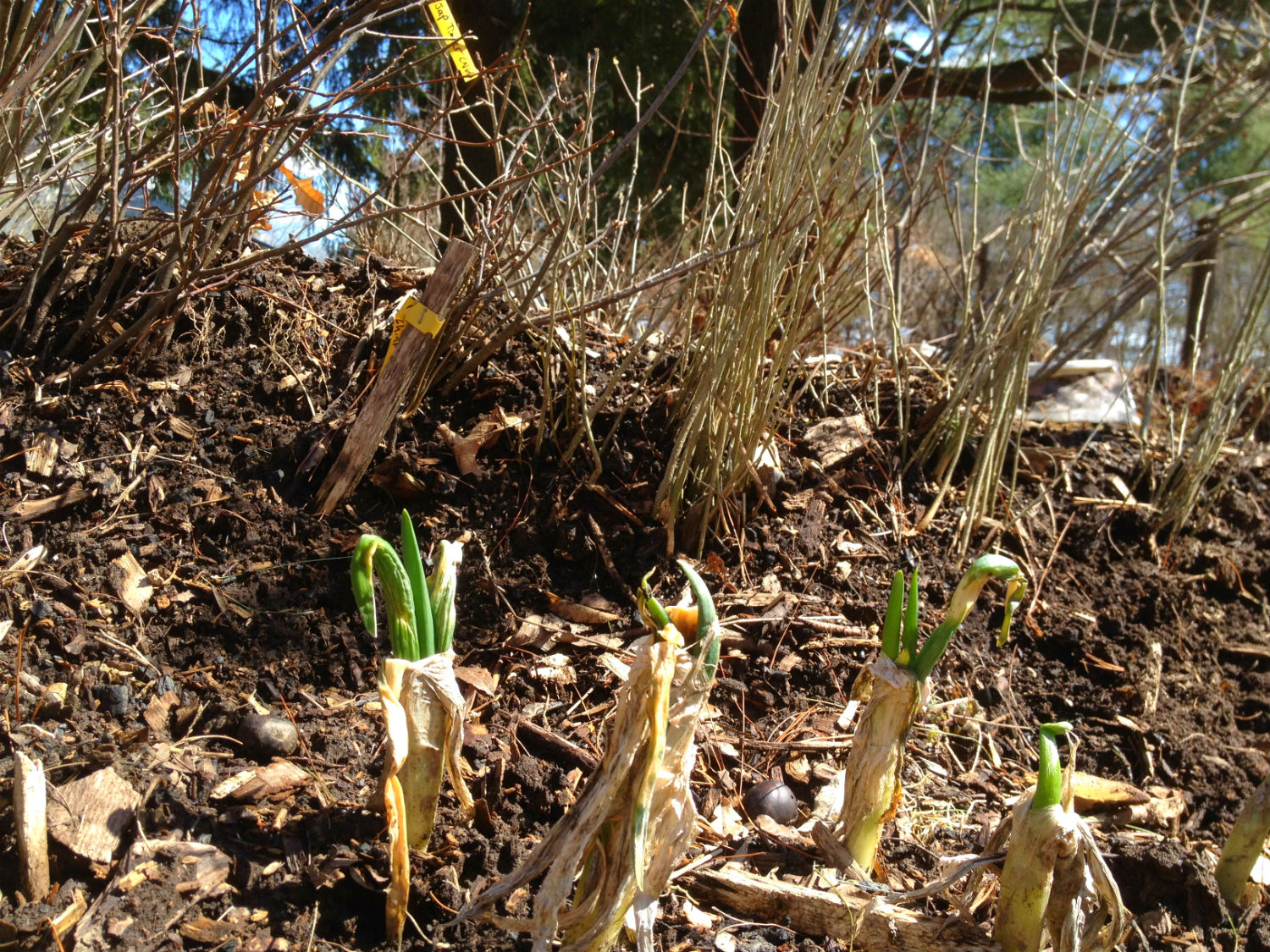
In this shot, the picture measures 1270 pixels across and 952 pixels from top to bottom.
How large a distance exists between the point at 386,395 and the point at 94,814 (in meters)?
1.16

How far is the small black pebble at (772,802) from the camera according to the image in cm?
192

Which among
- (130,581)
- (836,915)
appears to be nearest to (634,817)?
(836,915)

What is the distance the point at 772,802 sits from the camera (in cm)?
193

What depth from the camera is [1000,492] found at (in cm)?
310

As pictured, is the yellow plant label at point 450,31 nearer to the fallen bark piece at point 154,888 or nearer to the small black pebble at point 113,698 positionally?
the small black pebble at point 113,698

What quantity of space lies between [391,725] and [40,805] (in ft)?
2.07

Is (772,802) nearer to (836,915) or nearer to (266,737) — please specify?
(836,915)

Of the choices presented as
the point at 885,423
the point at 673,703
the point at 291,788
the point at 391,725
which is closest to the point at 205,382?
the point at 291,788

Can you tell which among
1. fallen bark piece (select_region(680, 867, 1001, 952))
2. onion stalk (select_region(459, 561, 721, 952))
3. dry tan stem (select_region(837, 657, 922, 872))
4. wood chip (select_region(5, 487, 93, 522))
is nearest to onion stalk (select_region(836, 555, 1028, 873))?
dry tan stem (select_region(837, 657, 922, 872))

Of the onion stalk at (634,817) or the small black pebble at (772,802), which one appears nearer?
the onion stalk at (634,817)

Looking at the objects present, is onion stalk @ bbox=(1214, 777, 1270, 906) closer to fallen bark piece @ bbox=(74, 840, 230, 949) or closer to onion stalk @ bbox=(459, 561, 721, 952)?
onion stalk @ bbox=(459, 561, 721, 952)

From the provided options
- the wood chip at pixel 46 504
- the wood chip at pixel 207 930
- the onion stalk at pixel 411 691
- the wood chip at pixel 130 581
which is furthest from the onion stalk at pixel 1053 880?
the wood chip at pixel 46 504

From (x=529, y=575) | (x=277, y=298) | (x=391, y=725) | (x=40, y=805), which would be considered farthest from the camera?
(x=277, y=298)

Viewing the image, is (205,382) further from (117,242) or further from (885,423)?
(885,423)
